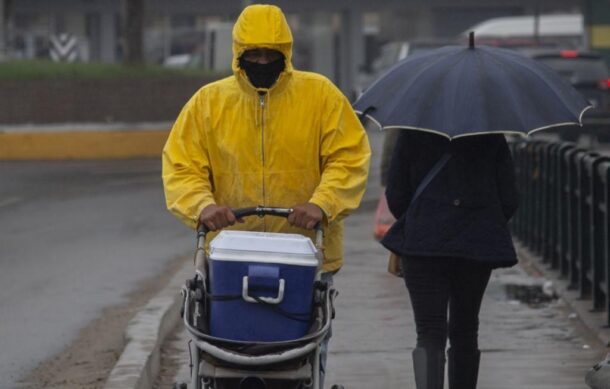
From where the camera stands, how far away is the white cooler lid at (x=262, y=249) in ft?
15.9

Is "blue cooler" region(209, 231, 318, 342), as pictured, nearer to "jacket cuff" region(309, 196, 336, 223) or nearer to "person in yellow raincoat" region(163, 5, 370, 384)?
"jacket cuff" region(309, 196, 336, 223)

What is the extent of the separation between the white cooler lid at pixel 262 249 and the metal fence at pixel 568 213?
14.5ft

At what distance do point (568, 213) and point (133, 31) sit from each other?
61.5ft

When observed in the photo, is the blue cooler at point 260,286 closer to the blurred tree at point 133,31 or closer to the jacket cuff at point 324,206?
the jacket cuff at point 324,206

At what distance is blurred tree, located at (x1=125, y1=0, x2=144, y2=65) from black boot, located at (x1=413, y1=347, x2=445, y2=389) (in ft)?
77.0

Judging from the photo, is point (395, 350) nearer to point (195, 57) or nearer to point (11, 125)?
point (11, 125)

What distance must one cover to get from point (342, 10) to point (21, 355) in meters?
37.8

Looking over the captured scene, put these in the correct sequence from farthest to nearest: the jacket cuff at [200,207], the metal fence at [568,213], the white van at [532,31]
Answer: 1. the white van at [532,31]
2. the metal fence at [568,213]
3. the jacket cuff at [200,207]

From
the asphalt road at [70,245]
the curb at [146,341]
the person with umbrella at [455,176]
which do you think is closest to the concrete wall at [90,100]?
the asphalt road at [70,245]

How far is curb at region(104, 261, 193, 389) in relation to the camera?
23.7 ft

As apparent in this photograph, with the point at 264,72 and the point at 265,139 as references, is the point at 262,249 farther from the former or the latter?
the point at 264,72

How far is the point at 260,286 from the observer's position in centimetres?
484

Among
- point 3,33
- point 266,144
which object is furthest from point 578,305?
point 3,33

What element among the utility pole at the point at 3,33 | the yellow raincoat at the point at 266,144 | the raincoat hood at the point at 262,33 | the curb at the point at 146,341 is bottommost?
the utility pole at the point at 3,33
